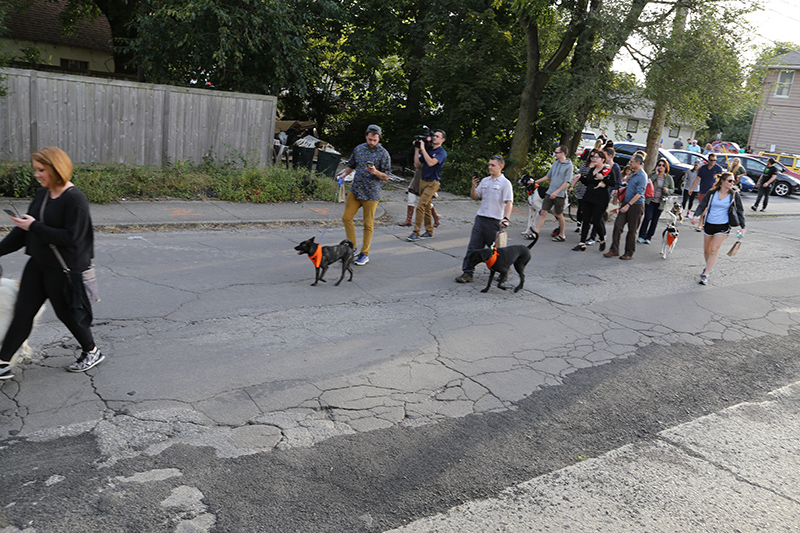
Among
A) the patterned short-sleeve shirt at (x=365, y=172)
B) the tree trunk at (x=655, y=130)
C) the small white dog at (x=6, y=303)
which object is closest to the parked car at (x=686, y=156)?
the tree trunk at (x=655, y=130)

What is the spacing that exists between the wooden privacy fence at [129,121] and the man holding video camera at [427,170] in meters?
5.61

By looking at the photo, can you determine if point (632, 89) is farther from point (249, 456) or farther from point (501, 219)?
point (249, 456)

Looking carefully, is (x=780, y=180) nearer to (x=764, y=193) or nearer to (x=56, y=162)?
(x=764, y=193)

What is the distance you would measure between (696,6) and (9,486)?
1685 cm

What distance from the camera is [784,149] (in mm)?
42000

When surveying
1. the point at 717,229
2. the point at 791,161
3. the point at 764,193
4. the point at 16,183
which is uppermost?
the point at 791,161

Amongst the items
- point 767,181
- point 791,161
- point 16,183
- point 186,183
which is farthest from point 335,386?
point 791,161

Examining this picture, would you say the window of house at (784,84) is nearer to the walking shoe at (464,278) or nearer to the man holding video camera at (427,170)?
the man holding video camera at (427,170)

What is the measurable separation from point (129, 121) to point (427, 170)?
276 inches

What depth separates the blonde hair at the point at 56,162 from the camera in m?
4.09

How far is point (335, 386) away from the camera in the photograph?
16.2 ft

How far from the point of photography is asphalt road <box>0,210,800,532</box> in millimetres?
3492

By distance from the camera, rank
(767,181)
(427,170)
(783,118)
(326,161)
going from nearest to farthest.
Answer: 1. (427,170)
2. (326,161)
3. (767,181)
4. (783,118)

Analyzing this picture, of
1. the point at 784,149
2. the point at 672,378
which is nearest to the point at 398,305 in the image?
the point at 672,378
